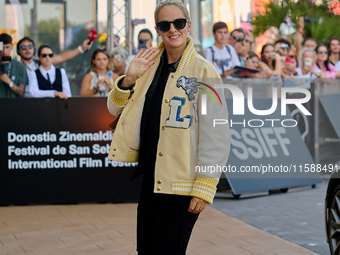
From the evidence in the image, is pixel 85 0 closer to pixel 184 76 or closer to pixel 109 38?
pixel 109 38

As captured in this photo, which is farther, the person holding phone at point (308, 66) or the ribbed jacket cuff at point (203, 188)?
the person holding phone at point (308, 66)

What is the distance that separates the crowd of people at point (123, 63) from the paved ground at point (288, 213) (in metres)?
2.26

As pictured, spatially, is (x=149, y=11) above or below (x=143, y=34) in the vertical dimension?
above

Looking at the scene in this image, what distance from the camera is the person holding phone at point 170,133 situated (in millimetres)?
3389

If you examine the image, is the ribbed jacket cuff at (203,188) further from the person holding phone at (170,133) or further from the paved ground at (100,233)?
the paved ground at (100,233)

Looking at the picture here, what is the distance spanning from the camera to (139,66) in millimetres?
3506

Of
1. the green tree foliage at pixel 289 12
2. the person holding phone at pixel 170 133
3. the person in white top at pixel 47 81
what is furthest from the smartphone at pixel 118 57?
the green tree foliage at pixel 289 12

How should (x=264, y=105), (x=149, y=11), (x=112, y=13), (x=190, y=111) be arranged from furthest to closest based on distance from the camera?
1. (x=149, y=11)
2. (x=112, y=13)
3. (x=264, y=105)
4. (x=190, y=111)

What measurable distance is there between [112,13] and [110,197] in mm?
4811

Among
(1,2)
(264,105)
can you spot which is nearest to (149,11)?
(1,2)

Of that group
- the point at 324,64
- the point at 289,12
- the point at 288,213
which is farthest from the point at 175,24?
the point at 289,12

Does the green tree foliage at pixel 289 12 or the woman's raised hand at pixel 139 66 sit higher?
the green tree foliage at pixel 289 12

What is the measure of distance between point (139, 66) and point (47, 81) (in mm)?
5348

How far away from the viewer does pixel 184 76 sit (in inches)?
137
